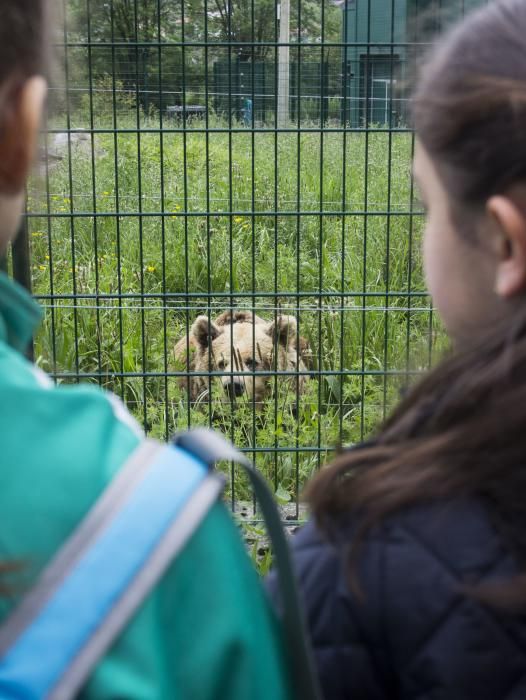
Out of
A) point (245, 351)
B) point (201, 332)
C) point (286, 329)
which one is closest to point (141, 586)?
point (286, 329)

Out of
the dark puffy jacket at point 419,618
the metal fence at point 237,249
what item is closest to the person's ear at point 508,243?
the dark puffy jacket at point 419,618

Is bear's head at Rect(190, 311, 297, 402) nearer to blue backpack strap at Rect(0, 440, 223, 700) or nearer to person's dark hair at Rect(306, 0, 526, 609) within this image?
person's dark hair at Rect(306, 0, 526, 609)

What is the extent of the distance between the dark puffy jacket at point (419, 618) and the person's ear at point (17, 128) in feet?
1.61

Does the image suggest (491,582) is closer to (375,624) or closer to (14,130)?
(375,624)

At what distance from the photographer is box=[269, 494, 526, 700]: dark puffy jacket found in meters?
0.91

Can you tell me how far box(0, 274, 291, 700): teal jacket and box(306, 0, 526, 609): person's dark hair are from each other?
195mm

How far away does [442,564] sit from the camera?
921 millimetres

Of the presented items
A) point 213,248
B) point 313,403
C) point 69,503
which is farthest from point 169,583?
point 213,248

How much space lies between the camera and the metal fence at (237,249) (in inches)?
150

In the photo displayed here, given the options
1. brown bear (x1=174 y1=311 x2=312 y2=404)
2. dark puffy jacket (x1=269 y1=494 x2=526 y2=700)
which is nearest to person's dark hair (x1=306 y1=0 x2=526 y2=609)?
dark puffy jacket (x1=269 y1=494 x2=526 y2=700)

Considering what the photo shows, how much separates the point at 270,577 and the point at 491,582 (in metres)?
0.26

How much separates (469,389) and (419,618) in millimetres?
242

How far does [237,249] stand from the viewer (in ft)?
22.3

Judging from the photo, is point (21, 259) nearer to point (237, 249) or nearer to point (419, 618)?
point (419, 618)
